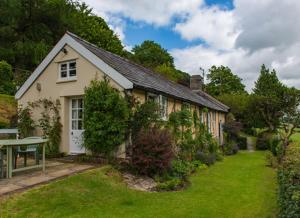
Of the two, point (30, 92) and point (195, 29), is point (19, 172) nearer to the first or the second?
point (30, 92)

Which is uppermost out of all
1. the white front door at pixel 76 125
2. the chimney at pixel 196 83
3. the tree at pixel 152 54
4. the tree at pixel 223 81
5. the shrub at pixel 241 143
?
the tree at pixel 152 54

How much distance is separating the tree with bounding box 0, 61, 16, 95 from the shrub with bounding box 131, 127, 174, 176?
17.6 meters

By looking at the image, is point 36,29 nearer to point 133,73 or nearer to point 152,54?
point 133,73

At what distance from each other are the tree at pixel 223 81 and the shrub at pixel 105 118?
5684cm

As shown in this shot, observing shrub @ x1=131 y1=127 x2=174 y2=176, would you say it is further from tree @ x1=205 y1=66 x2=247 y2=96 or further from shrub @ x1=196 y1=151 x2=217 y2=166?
tree @ x1=205 y1=66 x2=247 y2=96

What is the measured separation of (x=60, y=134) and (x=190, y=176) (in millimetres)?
6573

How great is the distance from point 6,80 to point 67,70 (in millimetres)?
13887

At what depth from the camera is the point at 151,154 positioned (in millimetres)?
11641

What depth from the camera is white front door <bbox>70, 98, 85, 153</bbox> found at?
1415 cm

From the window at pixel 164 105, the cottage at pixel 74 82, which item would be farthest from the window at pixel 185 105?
the window at pixel 164 105

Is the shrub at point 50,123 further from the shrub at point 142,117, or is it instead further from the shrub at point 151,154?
the shrub at point 151,154

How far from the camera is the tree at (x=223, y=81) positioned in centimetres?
6781

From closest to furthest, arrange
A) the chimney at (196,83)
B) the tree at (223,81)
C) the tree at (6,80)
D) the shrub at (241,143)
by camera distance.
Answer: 1. the tree at (6,80)
2. the shrub at (241,143)
3. the chimney at (196,83)
4. the tree at (223,81)

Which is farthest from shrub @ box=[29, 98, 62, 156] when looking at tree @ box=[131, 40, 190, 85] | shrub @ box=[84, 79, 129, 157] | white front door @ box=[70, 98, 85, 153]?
tree @ box=[131, 40, 190, 85]
